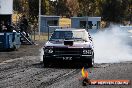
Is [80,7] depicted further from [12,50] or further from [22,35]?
[12,50]

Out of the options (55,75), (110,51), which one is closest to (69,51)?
(55,75)

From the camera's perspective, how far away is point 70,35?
1792cm

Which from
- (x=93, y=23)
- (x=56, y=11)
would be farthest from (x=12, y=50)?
(x=56, y=11)

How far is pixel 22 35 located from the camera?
3322cm

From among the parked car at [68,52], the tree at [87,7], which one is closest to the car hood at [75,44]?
the parked car at [68,52]

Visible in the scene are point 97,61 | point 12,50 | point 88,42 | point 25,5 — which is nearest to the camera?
point 88,42

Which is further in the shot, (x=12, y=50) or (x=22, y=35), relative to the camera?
(x=22, y=35)

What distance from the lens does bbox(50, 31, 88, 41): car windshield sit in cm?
1772

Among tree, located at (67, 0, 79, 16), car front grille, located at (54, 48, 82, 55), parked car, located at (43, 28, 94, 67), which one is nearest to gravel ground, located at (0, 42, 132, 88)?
parked car, located at (43, 28, 94, 67)

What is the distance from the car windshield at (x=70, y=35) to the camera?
17719 mm

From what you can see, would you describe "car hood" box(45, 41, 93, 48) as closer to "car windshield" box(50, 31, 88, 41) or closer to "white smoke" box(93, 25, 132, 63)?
"car windshield" box(50, 31, 88, 41)

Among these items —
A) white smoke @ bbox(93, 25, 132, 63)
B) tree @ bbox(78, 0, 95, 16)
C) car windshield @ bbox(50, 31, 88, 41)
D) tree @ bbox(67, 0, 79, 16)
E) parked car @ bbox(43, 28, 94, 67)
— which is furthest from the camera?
tree @ bbox(67, 0, 79, 16)

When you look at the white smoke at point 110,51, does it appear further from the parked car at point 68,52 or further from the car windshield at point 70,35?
the parked car at point 68,52

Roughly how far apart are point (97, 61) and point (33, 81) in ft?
24.8
